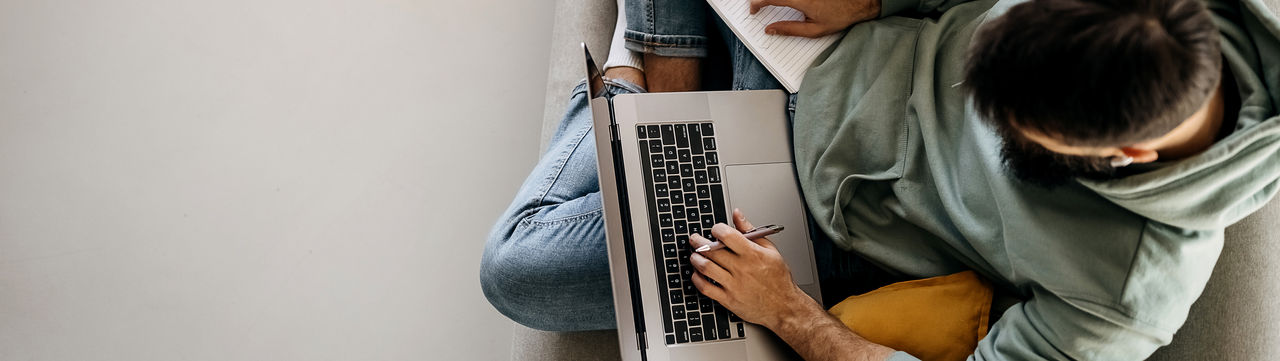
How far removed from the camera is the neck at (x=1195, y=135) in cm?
77

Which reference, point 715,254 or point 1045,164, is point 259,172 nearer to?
point 715,254

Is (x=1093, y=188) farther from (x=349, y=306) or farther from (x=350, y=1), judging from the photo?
(x=350, y=1)

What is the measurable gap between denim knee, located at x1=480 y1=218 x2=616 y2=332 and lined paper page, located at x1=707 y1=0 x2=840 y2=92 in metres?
0.37

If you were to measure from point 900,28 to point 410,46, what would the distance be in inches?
43.7

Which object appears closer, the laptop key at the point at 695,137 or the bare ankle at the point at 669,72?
the laptop key at the point at 695,137

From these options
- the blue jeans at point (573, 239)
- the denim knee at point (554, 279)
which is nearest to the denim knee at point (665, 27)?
the blue jeans at point (573, 239)

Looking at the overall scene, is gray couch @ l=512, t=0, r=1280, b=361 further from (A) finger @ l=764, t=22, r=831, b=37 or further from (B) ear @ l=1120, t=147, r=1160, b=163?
(A) finger @ l=764, t=22, r=831, b=37

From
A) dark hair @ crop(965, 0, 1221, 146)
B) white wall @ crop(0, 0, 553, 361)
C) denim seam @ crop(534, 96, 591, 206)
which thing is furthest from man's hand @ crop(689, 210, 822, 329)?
white wall @ crop(0, 0, 553, 361)

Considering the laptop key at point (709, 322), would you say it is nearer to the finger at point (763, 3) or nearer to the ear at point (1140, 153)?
the finger at point (763, 3)

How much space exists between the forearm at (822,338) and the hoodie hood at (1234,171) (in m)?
0.35

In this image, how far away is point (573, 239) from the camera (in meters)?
1.27

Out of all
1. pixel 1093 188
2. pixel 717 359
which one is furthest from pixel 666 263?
pixel 1093 188

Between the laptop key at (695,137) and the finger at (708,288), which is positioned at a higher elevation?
the laptop key at (695,137)

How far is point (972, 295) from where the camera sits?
108 centimetres
